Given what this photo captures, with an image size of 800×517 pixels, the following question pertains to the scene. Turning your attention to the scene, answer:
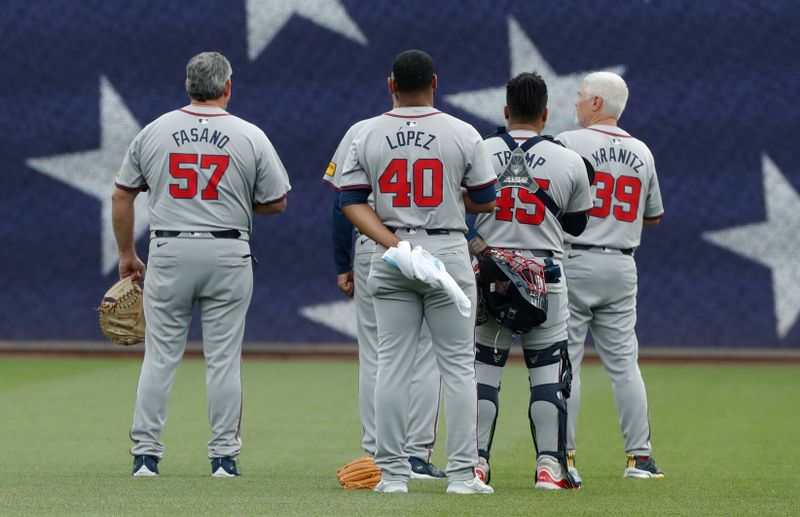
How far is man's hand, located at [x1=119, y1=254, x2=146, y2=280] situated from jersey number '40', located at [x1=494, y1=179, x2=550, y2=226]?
1764mm

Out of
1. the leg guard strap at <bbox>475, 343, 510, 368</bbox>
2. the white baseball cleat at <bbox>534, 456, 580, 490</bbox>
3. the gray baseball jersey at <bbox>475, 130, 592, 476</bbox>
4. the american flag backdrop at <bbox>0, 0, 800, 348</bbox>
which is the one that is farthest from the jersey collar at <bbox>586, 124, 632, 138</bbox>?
Result: the american flag backdrop at <bbox>0, 0, 800, 348</bbox>

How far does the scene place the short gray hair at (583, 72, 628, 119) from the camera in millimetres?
6496

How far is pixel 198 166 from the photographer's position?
20.0 ft

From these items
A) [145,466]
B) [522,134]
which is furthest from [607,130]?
[145,466]

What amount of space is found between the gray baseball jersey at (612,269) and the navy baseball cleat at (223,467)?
5.31ft

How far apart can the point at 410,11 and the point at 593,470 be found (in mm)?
7200

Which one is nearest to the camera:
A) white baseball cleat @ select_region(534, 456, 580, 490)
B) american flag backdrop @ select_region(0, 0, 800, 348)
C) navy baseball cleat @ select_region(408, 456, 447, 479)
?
white baseball cleat @ select_region(534, 456, 580, 490)

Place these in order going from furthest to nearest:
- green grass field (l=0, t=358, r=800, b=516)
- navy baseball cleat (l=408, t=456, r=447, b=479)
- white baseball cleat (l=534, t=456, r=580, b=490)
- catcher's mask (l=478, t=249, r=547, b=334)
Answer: navy baseball cleat (l=408, t=456, r=447, b=479)
white baseball cleat (l=534, t=456, r=580, b=490)
catcher's mask (l=478, t=249, r=547, b=334)
green grass field (l=0, t=358, r=800, b=516)

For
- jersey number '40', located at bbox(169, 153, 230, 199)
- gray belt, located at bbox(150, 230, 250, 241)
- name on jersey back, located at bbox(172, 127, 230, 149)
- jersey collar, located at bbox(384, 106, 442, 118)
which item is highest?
jersey collar, located at bbox(384, 106, 442, 118)

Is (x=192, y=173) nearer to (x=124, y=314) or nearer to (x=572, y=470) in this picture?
(x=124, y=314)

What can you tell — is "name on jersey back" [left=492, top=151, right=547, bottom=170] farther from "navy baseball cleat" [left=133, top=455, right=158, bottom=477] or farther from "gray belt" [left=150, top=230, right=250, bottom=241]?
"navy baseball cleat" [left=133, top=455, right=158, bottom=477]

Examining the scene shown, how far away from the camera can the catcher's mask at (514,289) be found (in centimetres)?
551

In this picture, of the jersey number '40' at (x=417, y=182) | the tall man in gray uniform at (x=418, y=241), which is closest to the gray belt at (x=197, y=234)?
the tall man in gray uniform at (x=418, y=241)

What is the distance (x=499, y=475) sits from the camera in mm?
6367
